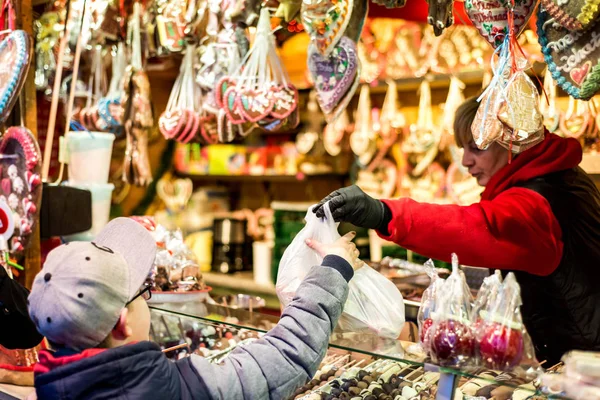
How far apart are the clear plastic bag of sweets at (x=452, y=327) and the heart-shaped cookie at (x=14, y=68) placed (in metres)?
1.59

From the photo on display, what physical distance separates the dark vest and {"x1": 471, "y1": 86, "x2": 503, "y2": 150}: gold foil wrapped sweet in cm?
29

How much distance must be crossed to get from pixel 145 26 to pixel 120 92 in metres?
0.37

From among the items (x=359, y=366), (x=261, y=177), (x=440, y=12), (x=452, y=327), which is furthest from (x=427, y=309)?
(x=261, y=177)

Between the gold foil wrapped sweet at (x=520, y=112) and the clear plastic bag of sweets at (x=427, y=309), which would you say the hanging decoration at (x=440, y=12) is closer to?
the gold foil wrapped sweet at (x=520, y=112)

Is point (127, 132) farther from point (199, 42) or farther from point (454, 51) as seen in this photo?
point (454, 51)

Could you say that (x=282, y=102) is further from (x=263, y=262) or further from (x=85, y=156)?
(x=263, y=262)

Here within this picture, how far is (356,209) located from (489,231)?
37 centimetres

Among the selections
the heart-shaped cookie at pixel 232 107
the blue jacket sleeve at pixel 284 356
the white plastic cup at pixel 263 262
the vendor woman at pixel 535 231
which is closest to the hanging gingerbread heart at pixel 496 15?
the vendor woman at pixel 535 231

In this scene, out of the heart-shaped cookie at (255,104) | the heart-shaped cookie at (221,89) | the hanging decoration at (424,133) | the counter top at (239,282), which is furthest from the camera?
the counter top at (239,282)

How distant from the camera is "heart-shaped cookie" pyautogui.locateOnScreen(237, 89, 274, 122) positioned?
2510 mm

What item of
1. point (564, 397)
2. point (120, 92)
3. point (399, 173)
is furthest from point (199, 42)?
point (399, 173)

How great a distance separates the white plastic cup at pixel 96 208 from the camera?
2.86 metres

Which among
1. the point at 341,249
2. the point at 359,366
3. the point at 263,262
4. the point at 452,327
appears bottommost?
the point at 263,262

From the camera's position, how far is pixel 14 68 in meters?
2.32
